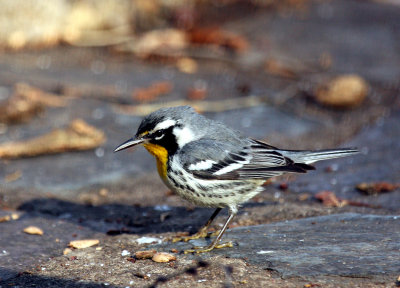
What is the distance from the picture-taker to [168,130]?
504cm

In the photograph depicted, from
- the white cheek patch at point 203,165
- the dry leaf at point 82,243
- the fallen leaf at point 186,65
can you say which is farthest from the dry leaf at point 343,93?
the dry leaf at point 82,243

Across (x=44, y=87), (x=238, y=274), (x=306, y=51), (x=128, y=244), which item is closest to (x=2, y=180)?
(x=128, y=244)

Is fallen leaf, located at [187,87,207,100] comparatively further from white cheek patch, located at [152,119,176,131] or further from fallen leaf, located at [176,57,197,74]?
Answer: white cheek patch, located at [152,119,176,131]

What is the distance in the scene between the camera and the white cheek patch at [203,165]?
4.87 m

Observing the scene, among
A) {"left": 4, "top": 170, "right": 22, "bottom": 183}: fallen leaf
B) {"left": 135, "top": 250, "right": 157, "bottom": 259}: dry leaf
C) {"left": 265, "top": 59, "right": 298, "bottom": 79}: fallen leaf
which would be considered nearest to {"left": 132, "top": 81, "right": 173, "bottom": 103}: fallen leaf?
{"left": 265, "top": 59, "right": 298, "bottom": 79}: fallen leaf

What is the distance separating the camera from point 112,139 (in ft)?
24.2

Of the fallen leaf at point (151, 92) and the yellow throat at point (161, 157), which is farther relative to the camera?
the fallen leaf at point (151, 92)

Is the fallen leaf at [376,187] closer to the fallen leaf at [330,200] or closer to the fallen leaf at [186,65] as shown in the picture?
the fallen leaf at [330,200]

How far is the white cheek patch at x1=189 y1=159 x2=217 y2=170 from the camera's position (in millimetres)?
4870

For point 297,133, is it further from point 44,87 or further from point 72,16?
point 72,16

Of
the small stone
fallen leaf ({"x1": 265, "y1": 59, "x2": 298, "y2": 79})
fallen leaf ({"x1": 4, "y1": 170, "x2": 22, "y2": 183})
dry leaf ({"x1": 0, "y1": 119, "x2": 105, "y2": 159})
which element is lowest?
the small stone

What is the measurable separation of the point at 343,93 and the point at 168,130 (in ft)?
13.0

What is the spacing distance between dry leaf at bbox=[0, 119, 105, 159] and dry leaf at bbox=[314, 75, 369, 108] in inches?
128

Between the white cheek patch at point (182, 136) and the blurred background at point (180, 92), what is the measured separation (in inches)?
32.0
